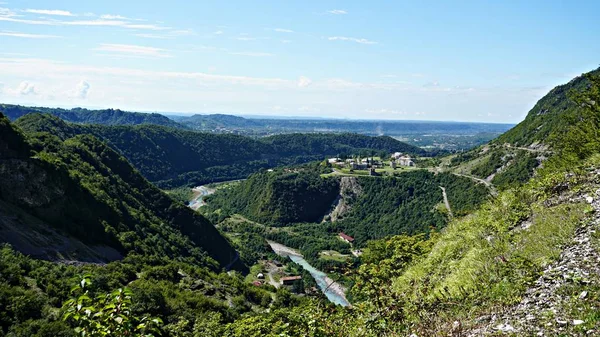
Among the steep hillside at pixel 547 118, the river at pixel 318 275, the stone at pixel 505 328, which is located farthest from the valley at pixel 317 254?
the steep hillside at pixel 547 118

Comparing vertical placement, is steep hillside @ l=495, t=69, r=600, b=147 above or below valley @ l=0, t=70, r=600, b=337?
above

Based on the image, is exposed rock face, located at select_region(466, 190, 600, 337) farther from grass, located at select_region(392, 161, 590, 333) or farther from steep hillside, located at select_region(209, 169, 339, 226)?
steep hillside, located at select_region(209, 169, 339, 226)

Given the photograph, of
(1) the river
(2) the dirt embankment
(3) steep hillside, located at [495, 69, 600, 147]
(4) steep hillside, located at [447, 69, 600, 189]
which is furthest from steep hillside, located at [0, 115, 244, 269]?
(3) steep hillside, located at [495, 69, 600, 147]

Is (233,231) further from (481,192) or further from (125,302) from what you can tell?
(125,302)

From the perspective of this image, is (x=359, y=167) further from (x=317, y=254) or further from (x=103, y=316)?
(x=103, y=316)

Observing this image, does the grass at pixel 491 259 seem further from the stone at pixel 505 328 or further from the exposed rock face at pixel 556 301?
the stone at pixel 505 328
